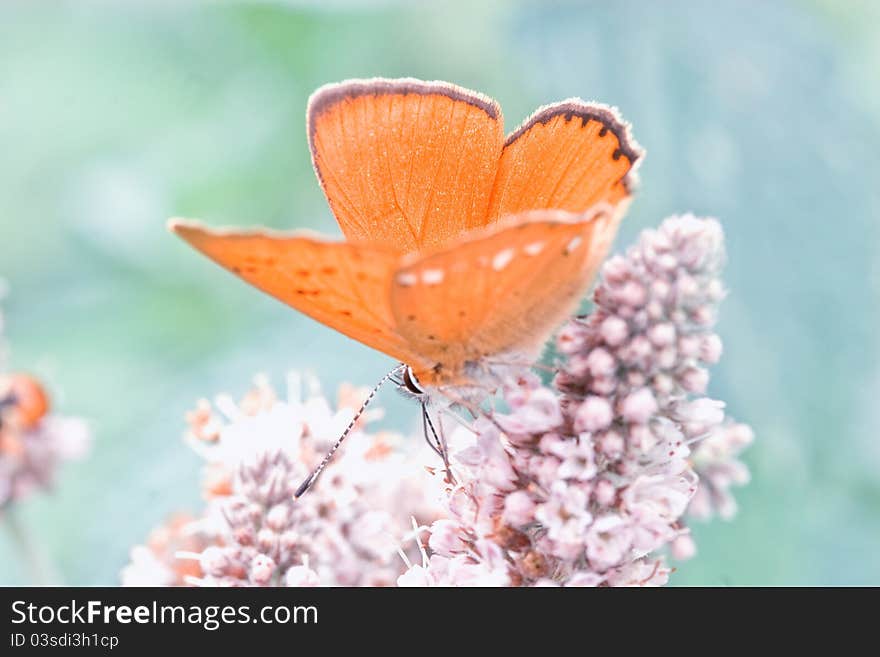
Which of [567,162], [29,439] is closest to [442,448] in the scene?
[567,162]

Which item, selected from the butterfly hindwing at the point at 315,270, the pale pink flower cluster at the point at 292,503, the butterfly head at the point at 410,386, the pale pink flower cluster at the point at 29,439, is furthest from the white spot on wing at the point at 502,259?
the pale pink flower cluster at the point at 29,439

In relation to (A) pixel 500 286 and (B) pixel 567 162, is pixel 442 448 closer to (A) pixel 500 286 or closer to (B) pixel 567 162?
(A) pixel 500 286

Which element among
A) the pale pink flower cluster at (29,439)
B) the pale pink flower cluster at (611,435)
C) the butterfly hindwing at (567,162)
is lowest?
the pale pink flower cluster at (611,435)

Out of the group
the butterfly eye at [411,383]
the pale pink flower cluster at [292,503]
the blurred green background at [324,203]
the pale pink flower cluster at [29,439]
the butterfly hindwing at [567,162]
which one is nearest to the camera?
the butterfly hindwing at [567,162]

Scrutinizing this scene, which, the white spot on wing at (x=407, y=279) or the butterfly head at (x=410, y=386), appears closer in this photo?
the white spot on wing at (x=407, y=279)

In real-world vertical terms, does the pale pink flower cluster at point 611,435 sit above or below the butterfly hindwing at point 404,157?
below

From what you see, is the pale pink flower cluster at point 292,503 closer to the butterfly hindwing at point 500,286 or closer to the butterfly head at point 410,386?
the butterfly head at point 410,386

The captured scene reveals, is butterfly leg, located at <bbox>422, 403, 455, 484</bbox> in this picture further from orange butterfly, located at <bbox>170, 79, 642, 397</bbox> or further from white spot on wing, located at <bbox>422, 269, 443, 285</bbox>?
white spot on wing, located at <bbox>422, 269, 443, 285</bbox>
